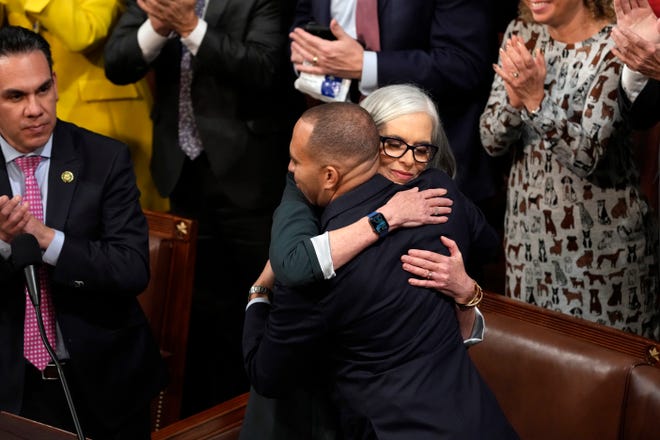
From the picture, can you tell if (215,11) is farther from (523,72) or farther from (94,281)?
(94,281)

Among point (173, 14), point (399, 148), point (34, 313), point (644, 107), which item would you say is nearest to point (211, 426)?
point (34, 313)

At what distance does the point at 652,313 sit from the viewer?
2.96m

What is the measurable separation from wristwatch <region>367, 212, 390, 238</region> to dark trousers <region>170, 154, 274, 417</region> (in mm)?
1684

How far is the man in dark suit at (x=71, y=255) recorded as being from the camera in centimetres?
258

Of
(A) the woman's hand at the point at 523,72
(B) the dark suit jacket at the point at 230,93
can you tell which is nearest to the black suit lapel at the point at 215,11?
(B) the dark suit jacket at the point at 230,93

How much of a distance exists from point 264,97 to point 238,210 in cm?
39

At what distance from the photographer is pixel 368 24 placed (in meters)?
3.23

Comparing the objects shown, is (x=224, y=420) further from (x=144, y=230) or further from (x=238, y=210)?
(x=238, y=210)

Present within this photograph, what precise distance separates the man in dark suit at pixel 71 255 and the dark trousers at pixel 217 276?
92cm

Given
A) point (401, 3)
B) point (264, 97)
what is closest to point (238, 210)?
point (264, 97)

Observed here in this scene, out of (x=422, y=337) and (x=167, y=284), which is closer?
(x=422, y=337)

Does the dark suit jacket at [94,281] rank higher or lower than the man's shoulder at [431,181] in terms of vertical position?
lower

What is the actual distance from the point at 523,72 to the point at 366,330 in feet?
3.82

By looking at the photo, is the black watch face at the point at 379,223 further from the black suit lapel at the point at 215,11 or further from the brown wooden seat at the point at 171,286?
the black suit lapel at the point at 215,11
